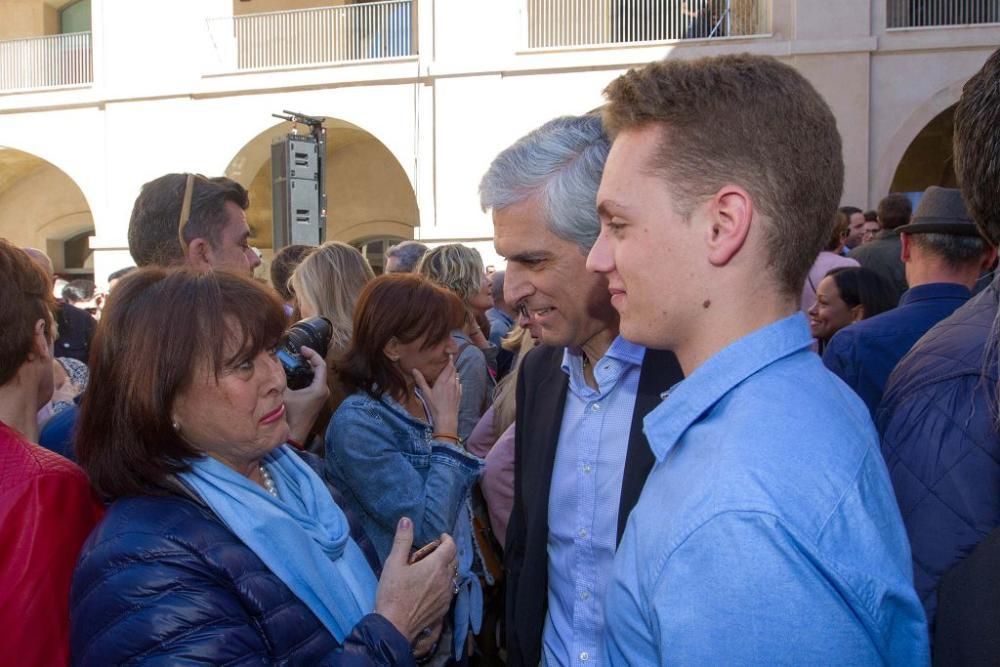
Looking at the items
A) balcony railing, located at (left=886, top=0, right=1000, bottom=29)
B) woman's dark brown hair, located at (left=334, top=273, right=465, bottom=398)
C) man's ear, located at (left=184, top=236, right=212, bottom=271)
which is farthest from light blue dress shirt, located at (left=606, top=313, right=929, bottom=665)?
balcony railing, located at (left=886, top=0, right=1000, bottom=29)

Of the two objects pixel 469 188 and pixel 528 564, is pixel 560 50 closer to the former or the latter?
pixel 469 188

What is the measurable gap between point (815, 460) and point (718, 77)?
1.79 feet

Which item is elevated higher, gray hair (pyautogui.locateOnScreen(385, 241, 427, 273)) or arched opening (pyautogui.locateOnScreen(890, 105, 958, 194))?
arched opening (pyautogui.locateOnScreen(890, 105, 958, 194))

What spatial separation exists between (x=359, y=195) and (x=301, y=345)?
15809 mm

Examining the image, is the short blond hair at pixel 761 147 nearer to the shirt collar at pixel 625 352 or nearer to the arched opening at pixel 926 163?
the shirt collar at pixel 625 352

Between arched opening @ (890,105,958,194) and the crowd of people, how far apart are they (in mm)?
13643

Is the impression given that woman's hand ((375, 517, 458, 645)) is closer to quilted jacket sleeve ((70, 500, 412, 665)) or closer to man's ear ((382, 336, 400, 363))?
quilted jacket sleeve ((70, 500, 412, 665))

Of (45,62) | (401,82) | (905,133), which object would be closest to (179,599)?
(905,133)

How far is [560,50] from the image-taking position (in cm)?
1373

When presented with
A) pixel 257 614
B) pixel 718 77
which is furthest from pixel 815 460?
pixel 257 614

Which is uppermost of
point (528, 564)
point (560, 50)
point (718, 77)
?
point (560, 50)

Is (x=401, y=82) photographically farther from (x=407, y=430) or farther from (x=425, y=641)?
(x=425, y=641)

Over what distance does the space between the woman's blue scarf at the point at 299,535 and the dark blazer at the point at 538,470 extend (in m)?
0.37

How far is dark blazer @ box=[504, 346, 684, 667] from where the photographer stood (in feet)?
6.23
